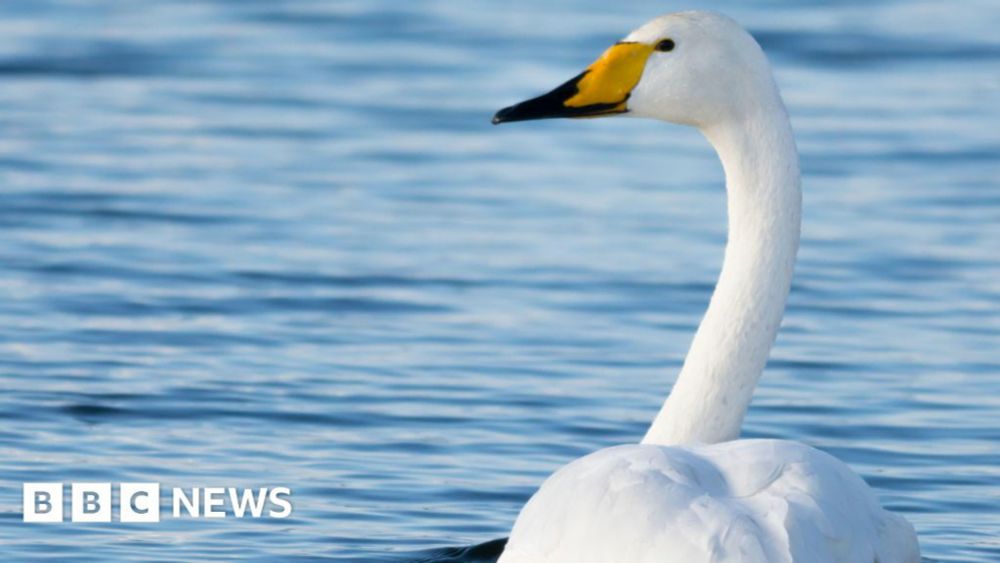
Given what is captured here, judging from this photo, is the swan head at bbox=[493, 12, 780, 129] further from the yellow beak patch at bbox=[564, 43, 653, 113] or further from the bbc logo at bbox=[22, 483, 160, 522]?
the bbc logo at bbox=[22, 483, 160, 522]

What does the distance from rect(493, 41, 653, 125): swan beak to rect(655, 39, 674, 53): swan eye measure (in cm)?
3

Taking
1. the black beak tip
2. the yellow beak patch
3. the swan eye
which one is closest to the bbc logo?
the black beak tip

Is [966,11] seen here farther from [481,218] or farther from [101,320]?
[101,320]

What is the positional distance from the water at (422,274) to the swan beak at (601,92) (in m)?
1.44

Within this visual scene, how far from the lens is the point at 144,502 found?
835cm

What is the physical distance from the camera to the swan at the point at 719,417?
588 centimetres

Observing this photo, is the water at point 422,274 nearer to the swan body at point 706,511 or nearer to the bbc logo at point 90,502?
the bbc logo at point 90,502

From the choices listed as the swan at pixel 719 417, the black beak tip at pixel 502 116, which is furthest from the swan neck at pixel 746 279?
the black beak tip at pixel 502 116

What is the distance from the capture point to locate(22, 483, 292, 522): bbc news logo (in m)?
8.22

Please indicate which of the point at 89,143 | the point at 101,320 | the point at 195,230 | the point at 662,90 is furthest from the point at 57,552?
the point at 89,143

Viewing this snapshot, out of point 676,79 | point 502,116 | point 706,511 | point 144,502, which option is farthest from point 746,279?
point 144,502

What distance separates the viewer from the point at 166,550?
7.88 meters

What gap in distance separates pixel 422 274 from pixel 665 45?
455 cm

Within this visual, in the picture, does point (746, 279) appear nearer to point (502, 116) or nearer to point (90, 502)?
point (502, 116)
